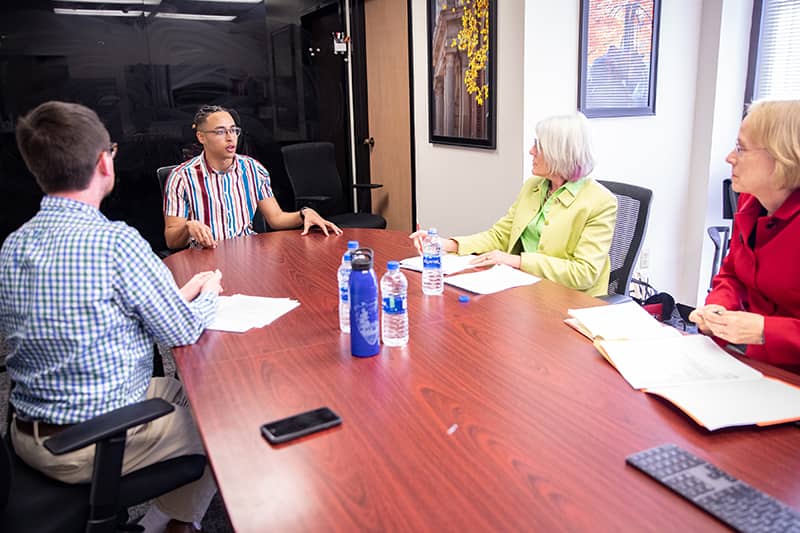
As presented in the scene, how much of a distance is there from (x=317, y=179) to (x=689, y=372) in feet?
13.0

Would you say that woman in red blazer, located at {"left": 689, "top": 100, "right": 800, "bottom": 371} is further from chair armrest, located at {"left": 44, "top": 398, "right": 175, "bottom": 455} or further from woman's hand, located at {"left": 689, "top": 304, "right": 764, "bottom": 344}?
chair armrest, located at {"left": 44, "top": 398, "right": 175, "bottom": 455}

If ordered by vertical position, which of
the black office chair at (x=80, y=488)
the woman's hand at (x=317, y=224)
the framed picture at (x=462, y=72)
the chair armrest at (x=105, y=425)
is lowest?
the black office chair at (x=80, y=488)

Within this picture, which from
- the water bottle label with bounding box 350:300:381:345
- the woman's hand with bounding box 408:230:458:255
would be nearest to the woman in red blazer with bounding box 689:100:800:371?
the water bottle label with bounding box 350:300:381:345

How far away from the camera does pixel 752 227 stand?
176cm

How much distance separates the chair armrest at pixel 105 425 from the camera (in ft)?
3.96

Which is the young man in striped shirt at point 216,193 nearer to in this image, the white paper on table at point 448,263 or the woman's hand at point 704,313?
the white paper on table at point 448,263

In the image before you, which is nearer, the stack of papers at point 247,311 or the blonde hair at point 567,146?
the stack of papers at point 247,311

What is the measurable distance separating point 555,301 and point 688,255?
2.59 meters

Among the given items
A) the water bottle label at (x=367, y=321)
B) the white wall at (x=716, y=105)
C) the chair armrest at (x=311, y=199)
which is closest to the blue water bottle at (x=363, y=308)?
the water bottle label at (x=367, y=321)

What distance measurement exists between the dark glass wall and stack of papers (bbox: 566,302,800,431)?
388cm

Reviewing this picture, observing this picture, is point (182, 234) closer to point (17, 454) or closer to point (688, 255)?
point (17, 454)

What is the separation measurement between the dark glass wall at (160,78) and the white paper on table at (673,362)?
401 centimetres

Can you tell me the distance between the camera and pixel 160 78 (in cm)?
460

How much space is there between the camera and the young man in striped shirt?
9.49 ft
